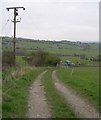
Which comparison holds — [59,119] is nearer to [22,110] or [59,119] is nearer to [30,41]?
[22,110]

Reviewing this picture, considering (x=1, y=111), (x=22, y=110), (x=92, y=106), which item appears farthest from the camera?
(x=92, y=106)

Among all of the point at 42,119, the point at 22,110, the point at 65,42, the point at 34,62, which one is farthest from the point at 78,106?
the point at 65,42

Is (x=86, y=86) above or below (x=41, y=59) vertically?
above

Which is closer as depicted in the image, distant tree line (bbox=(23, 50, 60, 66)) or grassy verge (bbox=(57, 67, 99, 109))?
grassy verge (bbox=(57, 67, 99, 109))

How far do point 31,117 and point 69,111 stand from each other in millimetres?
1610

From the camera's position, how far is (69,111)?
37.3 feet

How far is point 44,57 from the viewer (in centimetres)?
10250

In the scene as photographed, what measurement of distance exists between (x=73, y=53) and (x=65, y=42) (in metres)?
29.4

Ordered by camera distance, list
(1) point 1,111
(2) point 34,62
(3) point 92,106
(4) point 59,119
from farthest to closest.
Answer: (2) point 34,62 < (3) point 92,106 < (1) point 1,111 < (4) point 59,119

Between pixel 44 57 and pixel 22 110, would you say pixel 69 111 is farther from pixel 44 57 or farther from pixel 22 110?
pixel 44 57

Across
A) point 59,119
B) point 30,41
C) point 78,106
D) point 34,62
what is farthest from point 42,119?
point 30,41

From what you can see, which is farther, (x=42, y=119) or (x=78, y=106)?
(x=78, y=106)

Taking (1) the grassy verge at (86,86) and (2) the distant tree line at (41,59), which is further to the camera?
(2) the distant tree line at (41,59)

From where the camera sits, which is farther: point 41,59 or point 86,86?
point 41,59
